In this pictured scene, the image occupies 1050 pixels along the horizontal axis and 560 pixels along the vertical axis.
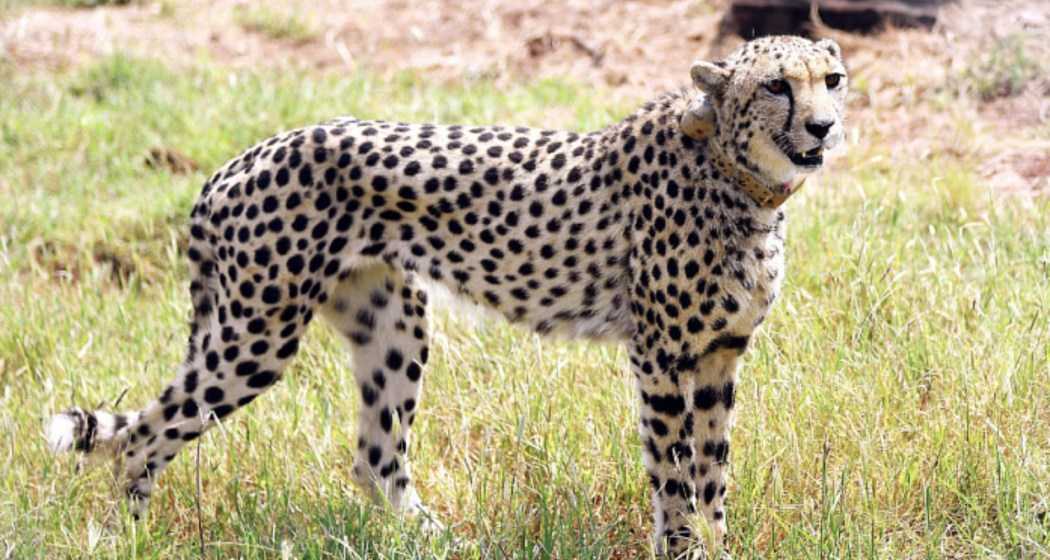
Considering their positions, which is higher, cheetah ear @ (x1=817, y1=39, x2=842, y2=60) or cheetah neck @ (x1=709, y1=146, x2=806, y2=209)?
cheetah ear @ (x1=817, y1=39, x2=842, y2=60)

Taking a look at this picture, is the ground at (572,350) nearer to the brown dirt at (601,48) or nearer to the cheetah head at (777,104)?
the brown dirt at (601,48)

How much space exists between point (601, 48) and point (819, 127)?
5009 millimetres

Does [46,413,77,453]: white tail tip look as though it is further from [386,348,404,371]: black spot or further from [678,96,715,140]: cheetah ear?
[678,96,715,140]: cheetah ear

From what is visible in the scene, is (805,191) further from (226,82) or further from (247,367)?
(226,82)

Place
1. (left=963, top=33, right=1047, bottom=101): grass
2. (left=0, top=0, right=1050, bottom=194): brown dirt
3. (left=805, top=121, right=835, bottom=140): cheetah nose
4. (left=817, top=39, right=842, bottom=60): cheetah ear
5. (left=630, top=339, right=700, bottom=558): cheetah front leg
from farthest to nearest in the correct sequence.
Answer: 1. (left=963, top=33, right=1047, bottom=101): grass
2. (left=0, top=0, right=1050, bottom=194): brown dirt
3. (left=630, top=339, right=700, bottom=558): cheetah front leg
4. (left=817, top=39, right=842, bottom=60): cheetah ear
5. (left=805, top=121, right=835, bottom=140): cheetah nose

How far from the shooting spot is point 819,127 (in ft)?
11.6

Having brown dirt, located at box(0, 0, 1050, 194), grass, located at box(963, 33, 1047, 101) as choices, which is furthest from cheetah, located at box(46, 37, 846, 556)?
grass, located at box(963, 33, 1047, 101)

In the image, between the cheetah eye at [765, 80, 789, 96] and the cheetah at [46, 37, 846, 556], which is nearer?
the cheetah eye at [765, 80, 789, 96]

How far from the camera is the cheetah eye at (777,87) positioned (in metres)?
3.62

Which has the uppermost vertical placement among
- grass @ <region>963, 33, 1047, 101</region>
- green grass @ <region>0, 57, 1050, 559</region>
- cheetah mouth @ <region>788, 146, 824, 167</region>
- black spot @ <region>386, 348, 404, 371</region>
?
cheetah mouth @ <region>788, 146, 824, 167</region>

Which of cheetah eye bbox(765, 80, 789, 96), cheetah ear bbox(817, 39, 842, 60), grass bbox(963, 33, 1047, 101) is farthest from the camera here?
grass bbox(963, 33, 1047, 101)

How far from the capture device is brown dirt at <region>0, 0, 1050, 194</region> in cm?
688

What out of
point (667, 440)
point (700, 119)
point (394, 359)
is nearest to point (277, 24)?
point (394, 359)

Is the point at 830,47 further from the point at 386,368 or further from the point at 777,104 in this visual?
the point at 386,368
